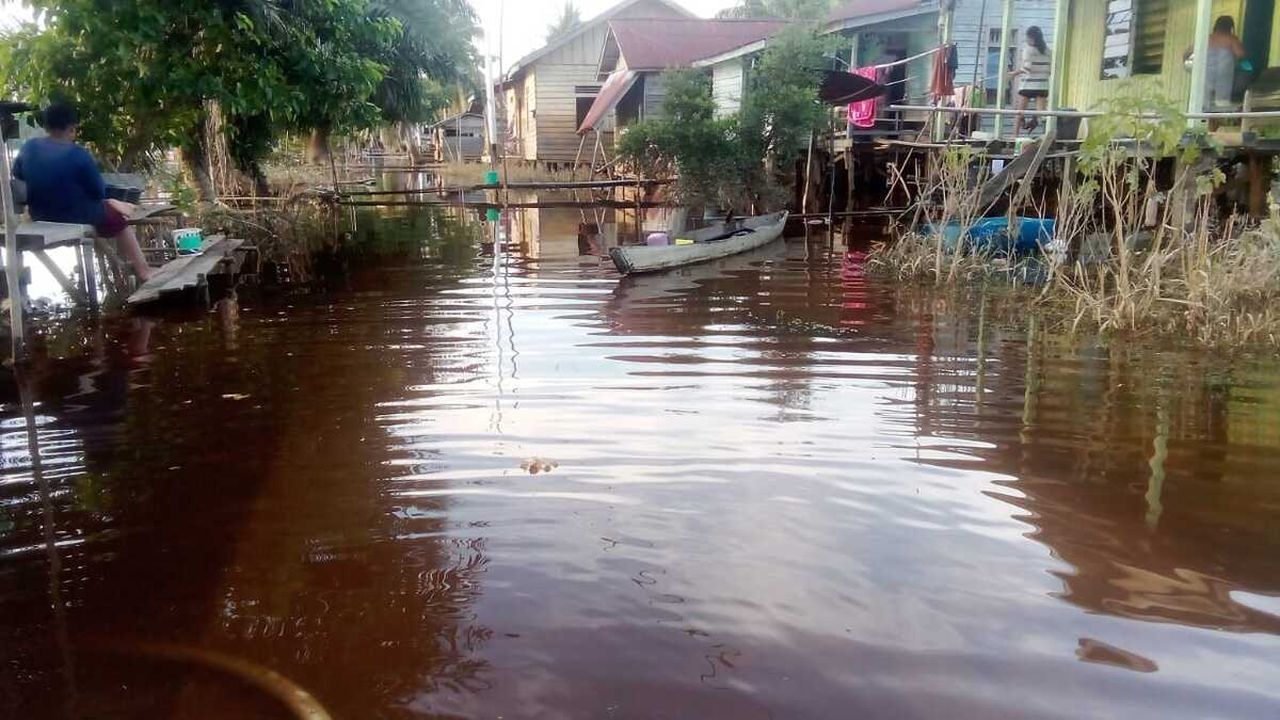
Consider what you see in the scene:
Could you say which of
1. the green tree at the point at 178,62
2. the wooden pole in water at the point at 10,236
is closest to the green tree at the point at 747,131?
the green tree at the point at 178,62

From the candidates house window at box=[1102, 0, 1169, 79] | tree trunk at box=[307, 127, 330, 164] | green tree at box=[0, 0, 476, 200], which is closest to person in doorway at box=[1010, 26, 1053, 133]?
house window at box=[1102, 0, 1169, 79]

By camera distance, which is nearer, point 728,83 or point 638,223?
point 638,223

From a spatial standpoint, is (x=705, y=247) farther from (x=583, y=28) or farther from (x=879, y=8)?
(x=583, y=28)

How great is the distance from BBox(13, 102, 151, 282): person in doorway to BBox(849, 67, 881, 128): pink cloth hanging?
14347mm

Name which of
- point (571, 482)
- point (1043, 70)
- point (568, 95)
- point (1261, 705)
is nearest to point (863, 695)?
point (1261, 705)

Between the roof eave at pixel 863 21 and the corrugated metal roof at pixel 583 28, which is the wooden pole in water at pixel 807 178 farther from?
the corrugated metal roof at pixel 583 28

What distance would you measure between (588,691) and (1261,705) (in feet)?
6.38

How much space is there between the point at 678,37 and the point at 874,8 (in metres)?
7.92

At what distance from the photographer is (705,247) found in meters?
13.6

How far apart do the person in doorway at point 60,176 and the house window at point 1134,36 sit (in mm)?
Result: 12655

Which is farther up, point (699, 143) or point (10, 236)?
point (699, 143)

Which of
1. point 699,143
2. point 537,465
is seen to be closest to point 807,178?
point 699,143

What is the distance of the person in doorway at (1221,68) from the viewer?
12.5 meters

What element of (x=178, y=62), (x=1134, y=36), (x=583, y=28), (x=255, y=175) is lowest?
(x=255, y=175)
